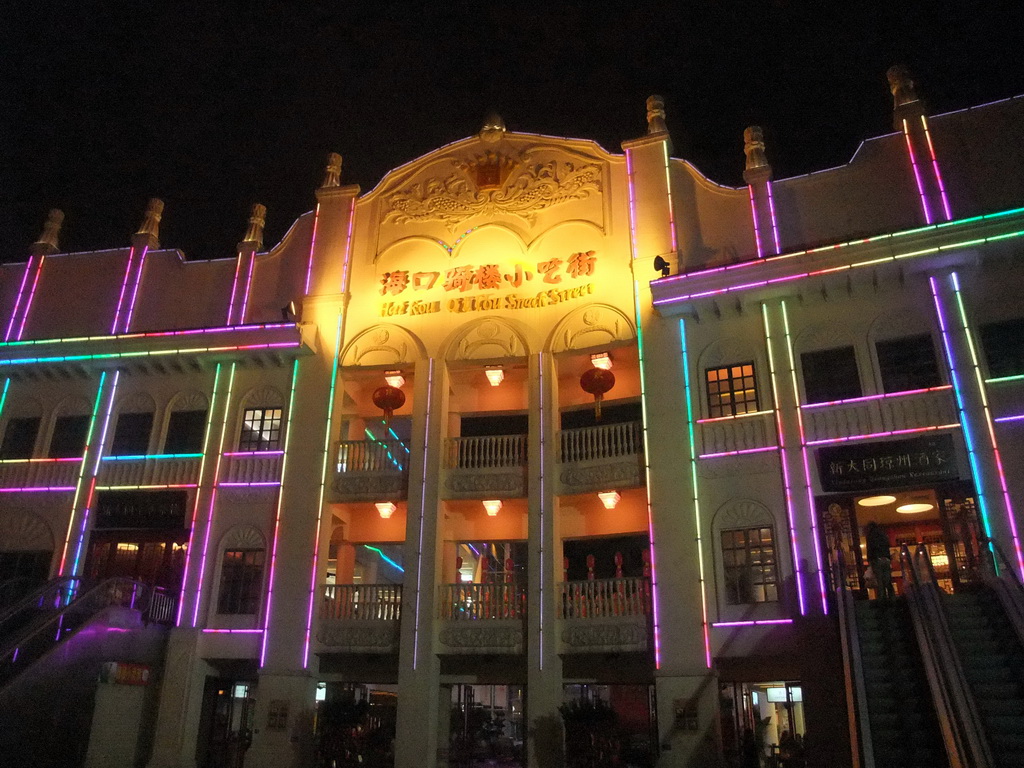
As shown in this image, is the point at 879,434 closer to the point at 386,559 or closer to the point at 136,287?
the point at 386,559

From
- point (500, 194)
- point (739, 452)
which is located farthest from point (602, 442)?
point (500, 194)

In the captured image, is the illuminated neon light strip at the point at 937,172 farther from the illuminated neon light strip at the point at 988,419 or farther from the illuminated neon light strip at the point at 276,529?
the illuminated neon light strip at the point at 276,529

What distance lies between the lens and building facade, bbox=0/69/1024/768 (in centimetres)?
1477

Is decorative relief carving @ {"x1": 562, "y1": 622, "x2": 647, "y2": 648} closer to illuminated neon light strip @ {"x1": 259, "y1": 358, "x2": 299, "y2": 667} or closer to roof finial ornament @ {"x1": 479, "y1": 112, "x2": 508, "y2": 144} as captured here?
illuminated neon light strip @ {"x1": 259, "y1": 358, "x2": 299, "y2": 667}

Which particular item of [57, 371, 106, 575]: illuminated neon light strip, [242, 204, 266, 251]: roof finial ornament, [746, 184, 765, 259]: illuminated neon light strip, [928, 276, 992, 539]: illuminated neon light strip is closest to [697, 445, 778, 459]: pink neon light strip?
[928, 276, 992, 539]: illuminated neon light strip

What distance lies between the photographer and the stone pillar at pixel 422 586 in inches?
616

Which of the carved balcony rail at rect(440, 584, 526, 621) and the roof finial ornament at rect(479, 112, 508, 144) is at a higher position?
the roof finial ornament at rect(479, 112, 508, 144)

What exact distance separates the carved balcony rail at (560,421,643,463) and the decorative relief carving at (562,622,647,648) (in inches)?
135

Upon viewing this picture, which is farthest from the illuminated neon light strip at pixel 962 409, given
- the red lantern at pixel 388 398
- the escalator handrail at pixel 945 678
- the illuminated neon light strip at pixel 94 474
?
the illuminated neon light strip at pixel 94 474

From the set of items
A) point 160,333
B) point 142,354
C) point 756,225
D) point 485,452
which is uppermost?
point 756,225

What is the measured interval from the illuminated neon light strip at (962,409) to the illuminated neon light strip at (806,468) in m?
2.70

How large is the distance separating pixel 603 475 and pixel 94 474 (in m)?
12.5

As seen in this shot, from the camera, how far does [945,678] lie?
959 cm

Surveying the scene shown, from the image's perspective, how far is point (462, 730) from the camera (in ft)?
56.0
